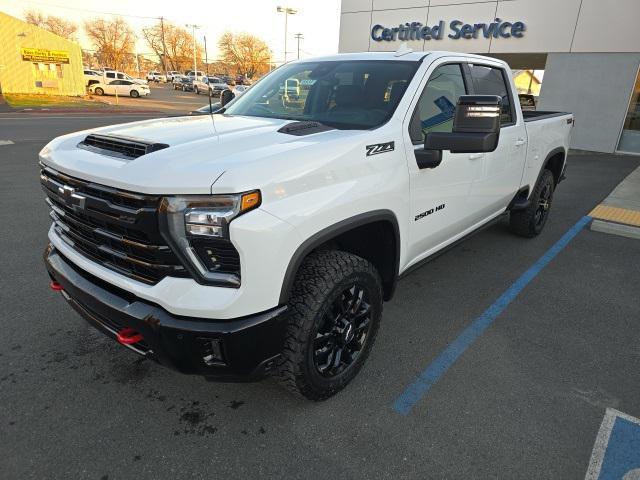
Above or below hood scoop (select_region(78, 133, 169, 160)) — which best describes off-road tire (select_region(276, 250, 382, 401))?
below

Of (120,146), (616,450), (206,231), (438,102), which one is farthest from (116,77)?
(616,450)

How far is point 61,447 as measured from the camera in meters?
2.19

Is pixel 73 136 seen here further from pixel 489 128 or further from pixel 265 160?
pixel 489 128

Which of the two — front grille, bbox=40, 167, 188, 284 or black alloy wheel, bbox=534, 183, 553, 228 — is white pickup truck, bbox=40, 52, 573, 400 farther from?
black alloy wheel, bbox=534, 183, 553, 228

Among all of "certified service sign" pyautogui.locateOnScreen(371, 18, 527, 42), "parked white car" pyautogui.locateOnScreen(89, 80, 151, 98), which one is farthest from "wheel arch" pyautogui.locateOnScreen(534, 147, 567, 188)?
"parked white car" pyautogui.locateOnScreen(89, 80, 151, 98)

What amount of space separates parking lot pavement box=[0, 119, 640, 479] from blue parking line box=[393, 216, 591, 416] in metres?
0.05

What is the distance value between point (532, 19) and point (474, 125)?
1394cm

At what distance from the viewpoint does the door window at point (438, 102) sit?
2838 millimetres

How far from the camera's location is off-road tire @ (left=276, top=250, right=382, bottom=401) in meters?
2.15

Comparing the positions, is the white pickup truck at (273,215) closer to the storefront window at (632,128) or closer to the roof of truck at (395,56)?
the roof of truck at (395,56)

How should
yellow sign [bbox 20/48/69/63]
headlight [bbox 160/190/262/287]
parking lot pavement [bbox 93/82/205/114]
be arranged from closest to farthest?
1. headlight [bbox 160/190/262/287]
2. parking lot pavement [bbox 93/82/205/114]
3. yellow sign [bbox 20/48/69/63]

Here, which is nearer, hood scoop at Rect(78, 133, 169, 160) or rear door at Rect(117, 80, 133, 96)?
hood scoop at Rect(78, 133, 169, 160)

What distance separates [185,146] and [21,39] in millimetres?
34520

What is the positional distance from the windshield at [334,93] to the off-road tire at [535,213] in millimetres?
2722
